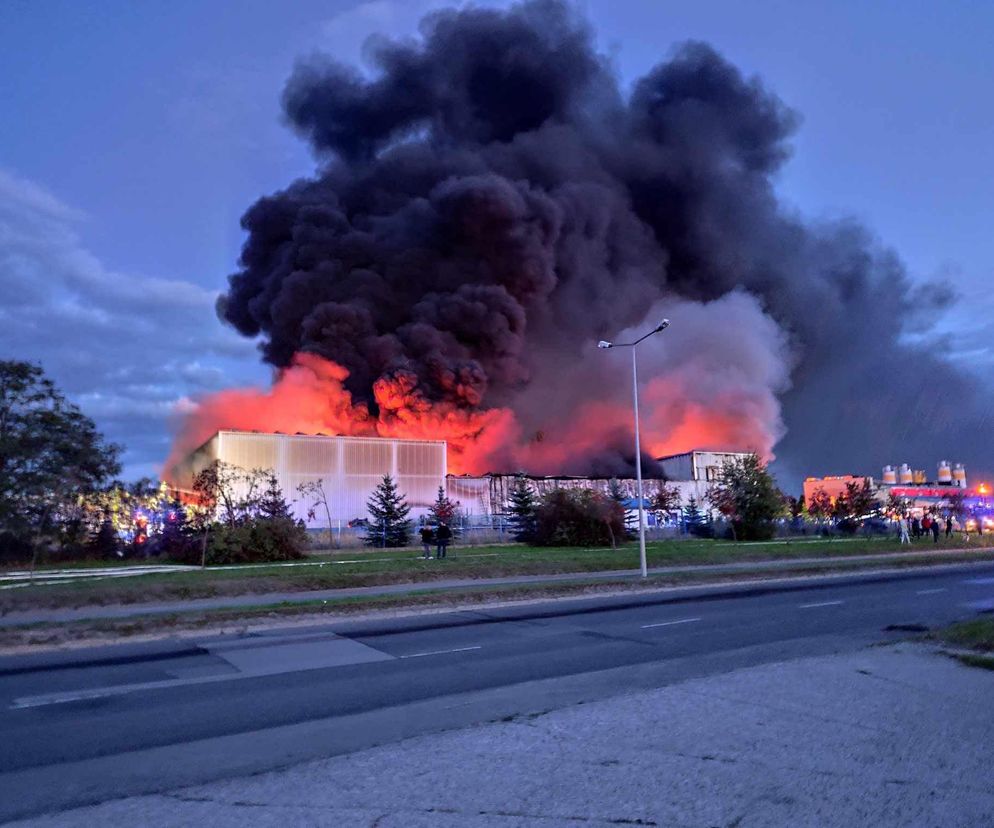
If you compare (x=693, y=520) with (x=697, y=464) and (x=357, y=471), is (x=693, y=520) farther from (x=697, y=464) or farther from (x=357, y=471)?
(x=357, y=471)

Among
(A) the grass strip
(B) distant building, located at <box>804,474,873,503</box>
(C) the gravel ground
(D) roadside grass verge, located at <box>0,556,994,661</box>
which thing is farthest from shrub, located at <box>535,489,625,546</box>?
(B) distant building, located at <box>804,474,873,503</box>

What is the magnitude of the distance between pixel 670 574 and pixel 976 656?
13.6 meters

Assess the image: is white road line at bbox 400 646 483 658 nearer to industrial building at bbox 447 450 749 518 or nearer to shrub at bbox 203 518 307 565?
shrub at bbox 203 518 307 565

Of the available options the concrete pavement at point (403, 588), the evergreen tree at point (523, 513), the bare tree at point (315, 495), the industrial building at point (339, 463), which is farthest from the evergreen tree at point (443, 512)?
the concrete pavement at point (403, 588)

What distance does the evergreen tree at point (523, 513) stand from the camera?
3831 centimetres

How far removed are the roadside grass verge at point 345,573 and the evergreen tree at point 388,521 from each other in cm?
624

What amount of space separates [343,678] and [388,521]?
101 ft

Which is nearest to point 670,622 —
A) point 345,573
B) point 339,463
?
point 345,573

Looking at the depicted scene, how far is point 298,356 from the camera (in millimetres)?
48594

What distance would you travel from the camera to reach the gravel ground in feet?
13.4

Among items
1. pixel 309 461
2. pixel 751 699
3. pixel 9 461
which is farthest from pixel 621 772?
pixel 309 461

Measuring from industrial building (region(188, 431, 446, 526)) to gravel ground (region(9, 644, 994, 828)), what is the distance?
36132 millimetres

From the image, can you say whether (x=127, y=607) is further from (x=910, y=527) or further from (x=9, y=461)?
(x=910, y=527)

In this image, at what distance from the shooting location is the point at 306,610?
14203 millimetres
